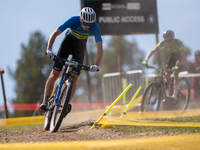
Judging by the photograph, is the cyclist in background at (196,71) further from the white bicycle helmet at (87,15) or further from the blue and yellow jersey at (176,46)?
the white bicycle helmet at (87,15)

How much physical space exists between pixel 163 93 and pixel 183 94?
3.10ft

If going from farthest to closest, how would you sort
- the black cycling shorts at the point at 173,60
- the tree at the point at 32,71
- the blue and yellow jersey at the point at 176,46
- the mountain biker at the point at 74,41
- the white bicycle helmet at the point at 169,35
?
the tree at the point at 32,71
the black cycling shorts at the point at 173,60
the blue and yellow jersey at the point at 176,46
the white bicycle helmet at the point at 169,35
the mountain biker at the point at 74,41

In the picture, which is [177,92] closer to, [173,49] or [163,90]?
[163,90]

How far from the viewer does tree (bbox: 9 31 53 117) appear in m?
48.7

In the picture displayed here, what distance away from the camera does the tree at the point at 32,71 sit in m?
48.7

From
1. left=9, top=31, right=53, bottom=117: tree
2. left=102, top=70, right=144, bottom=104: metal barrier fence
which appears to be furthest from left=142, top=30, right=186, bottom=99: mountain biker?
left=9, top=31, right=53, bottom=117: tree

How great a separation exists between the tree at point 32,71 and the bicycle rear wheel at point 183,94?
1565 inches

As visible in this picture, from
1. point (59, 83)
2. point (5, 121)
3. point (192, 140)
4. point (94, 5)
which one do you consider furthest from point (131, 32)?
point (192, 140)

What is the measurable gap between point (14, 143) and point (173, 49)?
16.8ft

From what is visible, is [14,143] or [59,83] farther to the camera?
[59,83]

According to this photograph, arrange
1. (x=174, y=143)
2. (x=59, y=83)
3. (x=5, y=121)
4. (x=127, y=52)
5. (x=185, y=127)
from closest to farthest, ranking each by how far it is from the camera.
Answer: (x=174, y=143) < (x=185, y=127) < (x=59, y=83) < (x=5, y=121) < (x=127, y=52)

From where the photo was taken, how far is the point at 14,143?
150 inches

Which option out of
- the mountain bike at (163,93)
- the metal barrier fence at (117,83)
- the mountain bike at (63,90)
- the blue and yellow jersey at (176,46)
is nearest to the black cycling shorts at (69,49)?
the mountain bike at (63,90)

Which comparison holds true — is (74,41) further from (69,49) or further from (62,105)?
(62,105)
